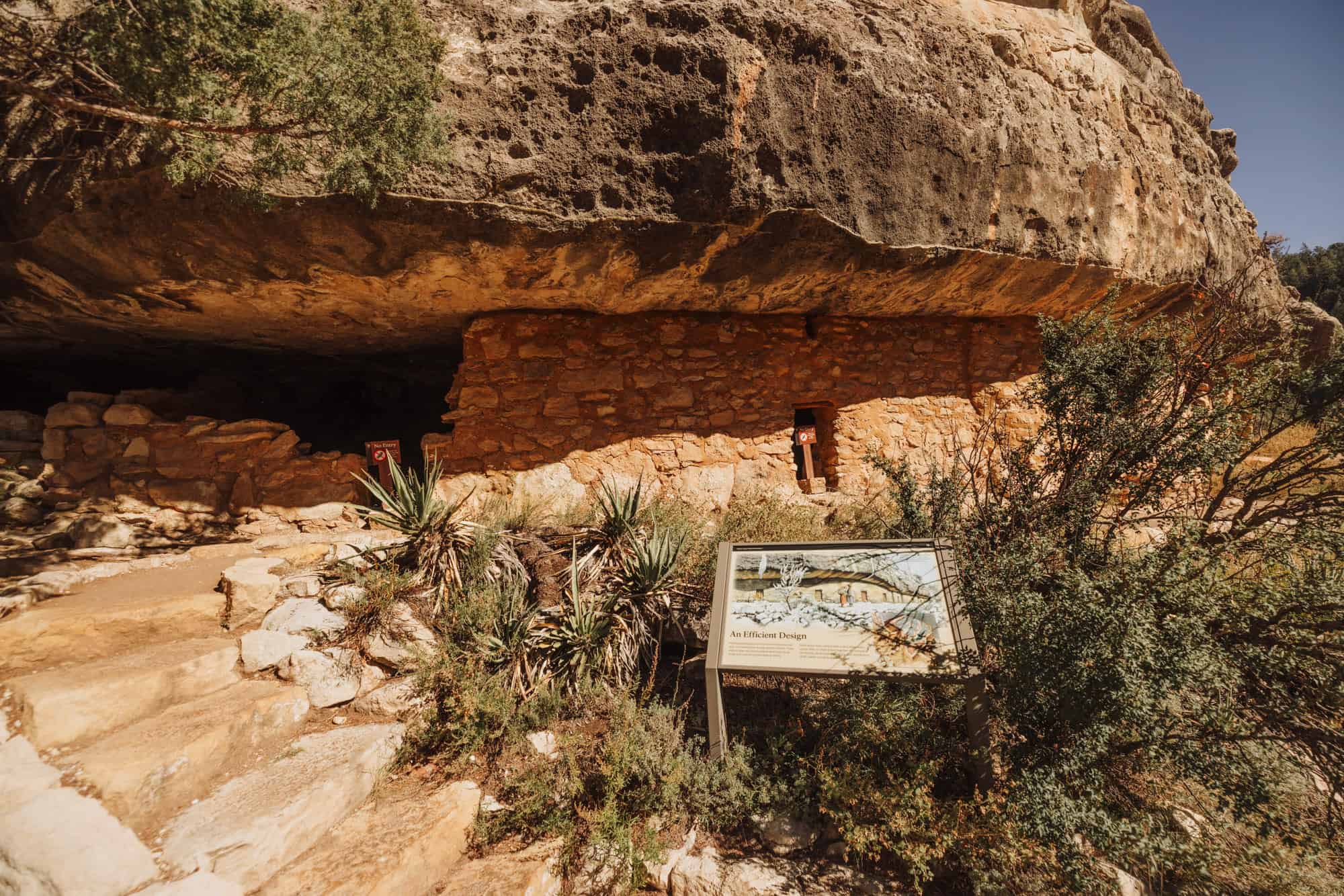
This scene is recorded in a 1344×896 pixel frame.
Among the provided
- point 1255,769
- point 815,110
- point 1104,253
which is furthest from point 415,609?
point 1104,253

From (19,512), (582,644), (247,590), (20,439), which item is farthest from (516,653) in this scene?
(20,439)

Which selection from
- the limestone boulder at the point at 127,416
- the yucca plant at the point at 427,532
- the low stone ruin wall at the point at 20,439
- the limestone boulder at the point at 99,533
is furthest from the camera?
the limestone boulder at the point at 127,416

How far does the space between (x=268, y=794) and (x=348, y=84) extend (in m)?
3.46

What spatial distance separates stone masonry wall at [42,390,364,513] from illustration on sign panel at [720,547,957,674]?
3.92 metres

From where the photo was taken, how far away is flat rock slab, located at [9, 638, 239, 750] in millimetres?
2264

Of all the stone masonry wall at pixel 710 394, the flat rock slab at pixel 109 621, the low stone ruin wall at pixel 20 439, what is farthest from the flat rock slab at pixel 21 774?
the low stone ruin wall at pixel 20 439

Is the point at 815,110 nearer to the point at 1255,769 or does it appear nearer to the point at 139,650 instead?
the point at 1255,769

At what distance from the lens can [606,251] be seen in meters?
4.23

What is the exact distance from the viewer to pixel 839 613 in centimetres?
264

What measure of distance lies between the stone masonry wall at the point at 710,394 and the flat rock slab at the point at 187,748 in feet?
8.25

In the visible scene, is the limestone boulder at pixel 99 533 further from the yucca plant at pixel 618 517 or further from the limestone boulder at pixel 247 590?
the yucca plant at pixel 618 517

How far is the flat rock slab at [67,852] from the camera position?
181 cm

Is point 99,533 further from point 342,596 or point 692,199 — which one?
point 692,199

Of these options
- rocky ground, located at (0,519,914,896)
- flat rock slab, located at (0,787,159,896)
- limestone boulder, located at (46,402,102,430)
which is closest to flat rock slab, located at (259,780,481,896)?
rocky ground, located at (0,519,914,896)
